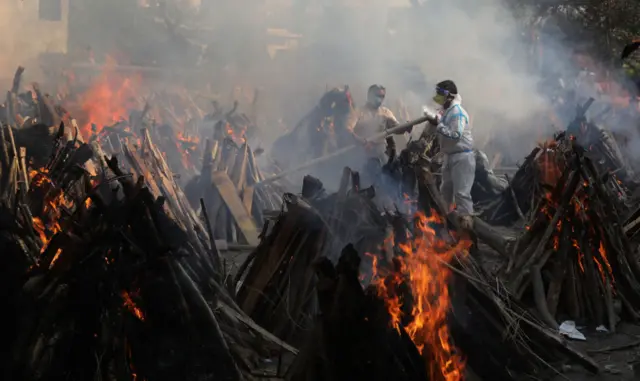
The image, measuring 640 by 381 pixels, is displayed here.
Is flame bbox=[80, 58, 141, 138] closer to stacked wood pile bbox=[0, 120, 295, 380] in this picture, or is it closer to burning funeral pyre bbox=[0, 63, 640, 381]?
burning funeral pyre bbox=[0, 63, 640, 381]

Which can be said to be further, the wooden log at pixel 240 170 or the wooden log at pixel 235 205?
the wooden log at pixel 240 170

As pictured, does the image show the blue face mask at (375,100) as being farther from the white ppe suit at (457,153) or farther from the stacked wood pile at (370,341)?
the stacked wood pile at (370,341)

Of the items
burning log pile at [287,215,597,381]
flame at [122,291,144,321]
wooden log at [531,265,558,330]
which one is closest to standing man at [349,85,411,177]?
wooden log at [531,265,558,330]

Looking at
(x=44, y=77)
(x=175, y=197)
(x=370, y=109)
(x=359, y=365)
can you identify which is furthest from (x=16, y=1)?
(x=359, y=365)

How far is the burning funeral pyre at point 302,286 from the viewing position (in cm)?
433

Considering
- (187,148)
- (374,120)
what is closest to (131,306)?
(374,120)

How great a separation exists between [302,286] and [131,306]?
1.68 m

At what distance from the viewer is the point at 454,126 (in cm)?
1052

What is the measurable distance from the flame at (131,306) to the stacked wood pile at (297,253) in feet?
4.88

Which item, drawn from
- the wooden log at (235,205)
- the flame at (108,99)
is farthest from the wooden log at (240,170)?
the flame at (108,99)

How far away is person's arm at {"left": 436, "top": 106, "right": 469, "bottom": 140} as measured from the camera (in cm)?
1047

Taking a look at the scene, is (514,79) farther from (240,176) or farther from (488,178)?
(240,176)

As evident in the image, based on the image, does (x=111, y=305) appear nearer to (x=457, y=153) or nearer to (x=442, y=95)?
(x=457, y=153)

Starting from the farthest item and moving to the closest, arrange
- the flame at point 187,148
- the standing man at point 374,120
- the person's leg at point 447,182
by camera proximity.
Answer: the flame at point 187,148
the standing man at point 374,120
the person's leg at point 447,182
